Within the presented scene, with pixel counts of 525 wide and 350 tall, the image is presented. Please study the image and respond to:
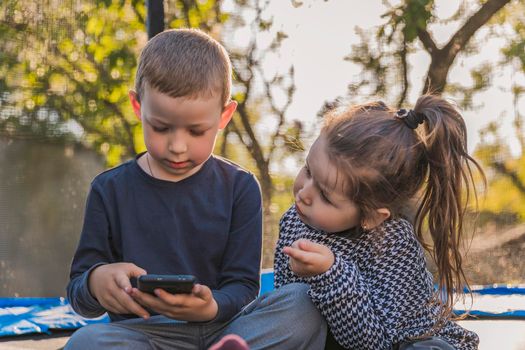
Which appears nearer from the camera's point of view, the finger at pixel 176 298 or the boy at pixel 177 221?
the finger at pixel 176 298

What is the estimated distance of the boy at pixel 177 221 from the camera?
1.48 meters

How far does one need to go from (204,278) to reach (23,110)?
155cm

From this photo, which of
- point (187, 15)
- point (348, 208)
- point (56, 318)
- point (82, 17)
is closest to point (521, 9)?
point (187, 15)

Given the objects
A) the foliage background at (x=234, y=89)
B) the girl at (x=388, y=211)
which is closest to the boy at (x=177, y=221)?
the girl at (x=388, y=211)

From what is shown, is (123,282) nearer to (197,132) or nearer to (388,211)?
(197,132)

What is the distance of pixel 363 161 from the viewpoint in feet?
5.07

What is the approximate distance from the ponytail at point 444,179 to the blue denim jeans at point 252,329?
0.94 feet

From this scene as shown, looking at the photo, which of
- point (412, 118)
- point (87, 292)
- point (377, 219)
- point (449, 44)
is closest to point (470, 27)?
point (449, 44)

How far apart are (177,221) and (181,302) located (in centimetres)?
27

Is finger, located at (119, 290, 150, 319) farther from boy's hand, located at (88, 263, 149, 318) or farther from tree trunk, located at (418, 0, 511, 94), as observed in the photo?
tree trunk, located at (418, 0, 511, 94)

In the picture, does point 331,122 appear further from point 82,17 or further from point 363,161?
point 82,17

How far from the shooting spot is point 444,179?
1.58 meters

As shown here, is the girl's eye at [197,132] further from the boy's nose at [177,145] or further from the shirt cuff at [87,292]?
the shirt cuff at [87,292]

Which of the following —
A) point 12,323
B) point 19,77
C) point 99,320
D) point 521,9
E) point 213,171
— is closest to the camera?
point 213,171
